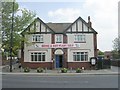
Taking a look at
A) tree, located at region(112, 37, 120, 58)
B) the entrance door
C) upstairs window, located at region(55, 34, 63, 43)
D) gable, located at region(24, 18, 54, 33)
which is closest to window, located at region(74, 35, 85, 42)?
upstairs window, located at region(55, 34, 63, 43)

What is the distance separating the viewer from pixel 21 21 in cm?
4206

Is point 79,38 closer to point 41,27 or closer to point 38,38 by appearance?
point 41,27

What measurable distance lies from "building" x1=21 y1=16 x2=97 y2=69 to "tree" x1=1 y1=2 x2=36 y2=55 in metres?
3.02

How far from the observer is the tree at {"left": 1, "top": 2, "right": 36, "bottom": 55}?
4159 cm

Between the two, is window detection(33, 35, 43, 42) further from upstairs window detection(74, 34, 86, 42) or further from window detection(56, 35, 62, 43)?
upstairs window detection(74, 34, 86, 42)

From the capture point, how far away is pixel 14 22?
138 ft

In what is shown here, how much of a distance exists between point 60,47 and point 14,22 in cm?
853

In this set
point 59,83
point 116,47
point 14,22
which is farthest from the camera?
point 116,47

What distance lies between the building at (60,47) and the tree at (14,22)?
9.89ft

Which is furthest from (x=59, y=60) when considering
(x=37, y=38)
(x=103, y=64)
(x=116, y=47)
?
(x=116, y=47)

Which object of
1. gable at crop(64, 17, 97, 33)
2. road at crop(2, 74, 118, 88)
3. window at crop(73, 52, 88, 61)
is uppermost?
gable at crop(64, 17, 97, 33)

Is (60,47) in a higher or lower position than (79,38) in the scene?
lower

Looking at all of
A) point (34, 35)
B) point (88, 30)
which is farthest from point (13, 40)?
point (88, 30)

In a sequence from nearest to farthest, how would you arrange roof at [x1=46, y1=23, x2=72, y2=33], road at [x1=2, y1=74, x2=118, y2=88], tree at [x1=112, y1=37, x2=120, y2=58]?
road at [x1=2, y1=74, x2=118, y2=88] → roof at [x1=46, y1=23, x2=72, y2=33] → tree at [x1=112, y1=37, x2=120, y2=58]
